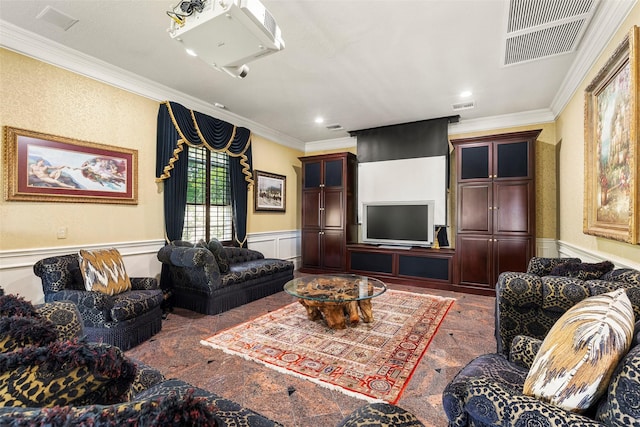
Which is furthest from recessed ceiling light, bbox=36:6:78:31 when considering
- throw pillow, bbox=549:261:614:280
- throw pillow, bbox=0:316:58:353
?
throw pillow, bbox=549:261:614:280

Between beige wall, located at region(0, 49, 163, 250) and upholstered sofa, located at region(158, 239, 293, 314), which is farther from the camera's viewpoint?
upholstered sofa, located at region(158, 239, 293, 314)

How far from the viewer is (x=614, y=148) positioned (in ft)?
7.30

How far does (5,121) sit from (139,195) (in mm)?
1303

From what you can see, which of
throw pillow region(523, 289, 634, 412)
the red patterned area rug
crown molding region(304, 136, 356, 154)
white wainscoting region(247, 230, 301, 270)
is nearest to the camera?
throw pillow region(523, 289, 634, 412)

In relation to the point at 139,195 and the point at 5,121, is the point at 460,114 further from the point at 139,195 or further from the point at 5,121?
the point at 5,121

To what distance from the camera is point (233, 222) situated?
4895 millimetres

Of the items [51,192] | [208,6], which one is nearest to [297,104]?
[208,6]

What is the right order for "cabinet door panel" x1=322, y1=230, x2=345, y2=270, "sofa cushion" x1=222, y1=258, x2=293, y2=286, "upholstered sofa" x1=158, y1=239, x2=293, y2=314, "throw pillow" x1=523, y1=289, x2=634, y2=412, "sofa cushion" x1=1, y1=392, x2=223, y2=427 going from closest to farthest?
"sofa cushion" x1=1, y1=392, x2=223, y2=427, "throw pillow" x1=523, y1=289, x2=634, y2=412, "upholstered sofa" x1=158, y1=239, x2=293, y2=314, "sofa cushion" x1=222, y1=258, x2=293, y2=286, "cabinet door panel" x1=322, y1=230, x2=345, y2=270

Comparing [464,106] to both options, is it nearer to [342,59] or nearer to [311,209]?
[342,59]

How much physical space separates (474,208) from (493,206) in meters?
0.26

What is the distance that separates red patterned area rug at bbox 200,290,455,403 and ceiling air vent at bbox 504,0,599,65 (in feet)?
9.42

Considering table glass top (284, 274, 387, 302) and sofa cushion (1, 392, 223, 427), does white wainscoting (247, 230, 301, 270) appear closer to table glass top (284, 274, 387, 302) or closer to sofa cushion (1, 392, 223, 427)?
table glass top (284, 274, 387, 302)

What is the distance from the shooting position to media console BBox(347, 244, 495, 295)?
15.3ft

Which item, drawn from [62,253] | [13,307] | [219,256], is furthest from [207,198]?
[13,307]
